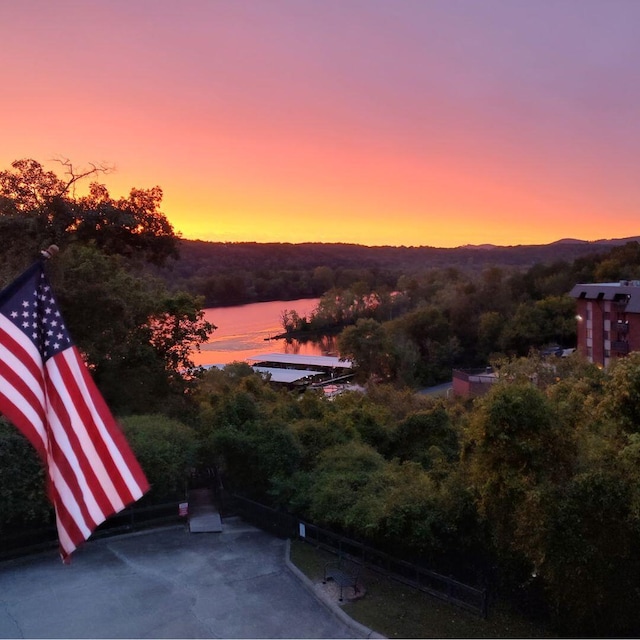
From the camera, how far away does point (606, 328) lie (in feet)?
188

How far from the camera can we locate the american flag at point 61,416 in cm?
621

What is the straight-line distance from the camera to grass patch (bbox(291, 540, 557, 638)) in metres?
11.7

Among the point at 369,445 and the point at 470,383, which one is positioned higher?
the point at 369,445

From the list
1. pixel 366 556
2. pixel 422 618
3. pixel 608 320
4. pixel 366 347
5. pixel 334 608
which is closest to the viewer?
pixel 422 618

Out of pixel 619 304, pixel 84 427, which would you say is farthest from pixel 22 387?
pixel 619 304

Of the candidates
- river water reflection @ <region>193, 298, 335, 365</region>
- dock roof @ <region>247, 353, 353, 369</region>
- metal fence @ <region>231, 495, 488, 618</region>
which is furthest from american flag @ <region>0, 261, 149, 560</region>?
river water reflection @ <region>193, 298, 335, 365</region>

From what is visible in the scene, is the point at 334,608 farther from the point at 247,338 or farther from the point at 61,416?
the point at 247,338

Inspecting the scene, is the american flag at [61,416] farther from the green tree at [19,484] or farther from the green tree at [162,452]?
the green tree at [162,452]

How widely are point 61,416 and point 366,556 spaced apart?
10.3 m

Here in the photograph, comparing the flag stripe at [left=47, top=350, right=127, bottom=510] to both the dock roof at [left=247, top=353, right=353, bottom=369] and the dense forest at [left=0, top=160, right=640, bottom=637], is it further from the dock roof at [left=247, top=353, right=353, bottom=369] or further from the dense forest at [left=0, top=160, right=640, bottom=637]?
the dock roof at [left=247, top=353, right=353, bottom=369]

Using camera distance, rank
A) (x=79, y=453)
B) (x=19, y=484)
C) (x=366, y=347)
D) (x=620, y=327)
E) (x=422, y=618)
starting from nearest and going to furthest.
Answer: (x=79, y=453)
(x=422, y=618)
(x=19, y=484)
(x=620, y=327)
(x=366, y=347)

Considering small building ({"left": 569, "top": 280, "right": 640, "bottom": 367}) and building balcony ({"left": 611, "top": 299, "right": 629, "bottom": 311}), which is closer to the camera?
small building ({"left": 569, "top": 280, "right": 640, "bottom": 367})

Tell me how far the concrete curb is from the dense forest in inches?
60.4

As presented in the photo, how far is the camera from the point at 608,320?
5678 centimetres
